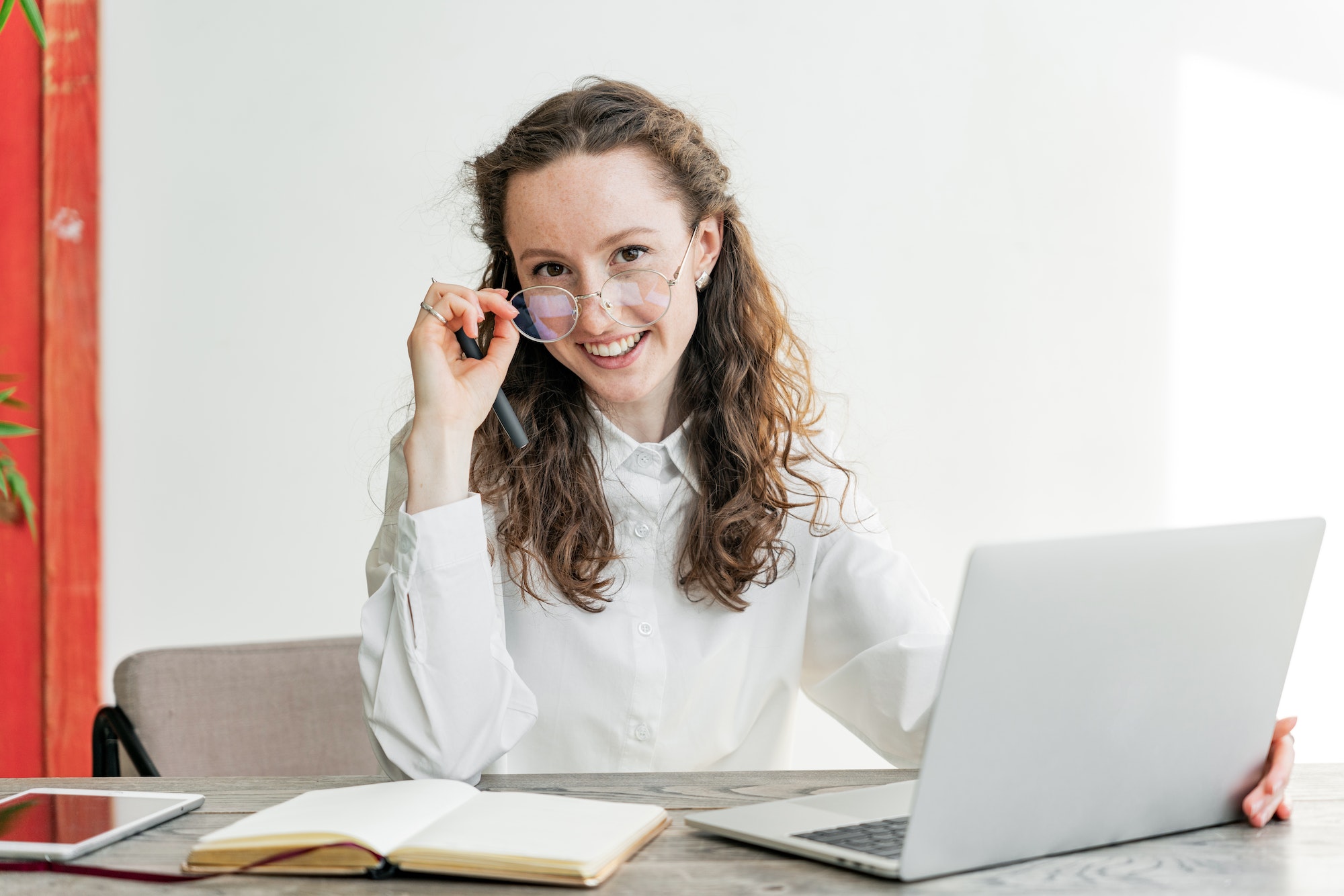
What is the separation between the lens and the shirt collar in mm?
1612

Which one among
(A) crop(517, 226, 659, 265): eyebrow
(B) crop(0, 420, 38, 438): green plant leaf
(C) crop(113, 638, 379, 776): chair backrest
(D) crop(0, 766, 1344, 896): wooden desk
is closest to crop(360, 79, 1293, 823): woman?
(A) crop(517, 226, 659, 265): eyebrow

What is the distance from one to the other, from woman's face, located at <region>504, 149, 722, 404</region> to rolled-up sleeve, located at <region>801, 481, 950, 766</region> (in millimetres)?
384

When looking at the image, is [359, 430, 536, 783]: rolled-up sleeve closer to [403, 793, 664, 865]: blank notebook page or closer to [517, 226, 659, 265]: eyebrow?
[403, 793, 664, 865]: blank notebook page

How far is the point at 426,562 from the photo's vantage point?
1252 mm

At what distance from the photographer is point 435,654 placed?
1.26 meters

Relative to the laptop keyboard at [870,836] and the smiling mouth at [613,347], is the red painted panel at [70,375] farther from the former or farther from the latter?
the laptop keyboard at [870,836]

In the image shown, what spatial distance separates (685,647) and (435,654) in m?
0.41

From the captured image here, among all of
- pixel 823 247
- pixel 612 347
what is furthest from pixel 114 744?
pixel 823 247

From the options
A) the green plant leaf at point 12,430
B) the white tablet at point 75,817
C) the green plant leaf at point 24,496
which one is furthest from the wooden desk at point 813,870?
the green plant leaf at point 24,496

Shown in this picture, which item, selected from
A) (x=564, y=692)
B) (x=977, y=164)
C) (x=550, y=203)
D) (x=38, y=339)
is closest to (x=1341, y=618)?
(x=977, y=164)

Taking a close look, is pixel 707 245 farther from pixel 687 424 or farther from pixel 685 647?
pixel 685 647

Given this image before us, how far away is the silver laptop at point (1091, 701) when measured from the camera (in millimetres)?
748

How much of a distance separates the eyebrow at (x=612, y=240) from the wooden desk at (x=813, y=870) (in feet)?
2.38

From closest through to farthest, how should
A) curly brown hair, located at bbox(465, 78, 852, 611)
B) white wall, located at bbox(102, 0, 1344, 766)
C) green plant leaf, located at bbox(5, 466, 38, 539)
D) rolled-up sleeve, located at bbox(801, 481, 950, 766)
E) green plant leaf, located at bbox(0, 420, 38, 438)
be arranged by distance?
rolled-up sleeve, located at bbox(801, 481, 950, 766) < curly brown hair, located at bbox(465, 78, 852, 611) < green plant leaf, located at bbox(0, 420, 38, 438) < green plant leaf, located at bbox(5, 466, 38, 539) < white wall, located at bbox(102, 0, 1344, 766)
